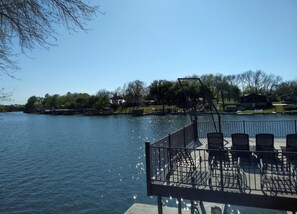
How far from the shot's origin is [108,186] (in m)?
16.0

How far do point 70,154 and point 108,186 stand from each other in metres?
11.4

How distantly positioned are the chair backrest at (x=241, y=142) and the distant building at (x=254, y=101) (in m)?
70.6

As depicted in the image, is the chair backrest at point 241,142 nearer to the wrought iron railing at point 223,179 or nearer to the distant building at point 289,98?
the wrought iron railing at point 223,179

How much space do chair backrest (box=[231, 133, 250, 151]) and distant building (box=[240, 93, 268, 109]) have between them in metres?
70.6

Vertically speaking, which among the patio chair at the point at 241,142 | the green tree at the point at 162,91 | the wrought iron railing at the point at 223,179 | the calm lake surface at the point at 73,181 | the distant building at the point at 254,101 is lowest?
the calm lake surface at the point at 73,181

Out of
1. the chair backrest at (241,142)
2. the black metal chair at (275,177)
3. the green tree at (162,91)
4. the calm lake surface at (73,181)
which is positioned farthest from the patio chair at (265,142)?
the green tree at (162,91)

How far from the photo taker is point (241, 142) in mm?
8938

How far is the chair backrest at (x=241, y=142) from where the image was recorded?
8.80 metres

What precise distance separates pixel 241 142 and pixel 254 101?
73.1 m

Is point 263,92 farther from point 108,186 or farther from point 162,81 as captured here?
point 108,186

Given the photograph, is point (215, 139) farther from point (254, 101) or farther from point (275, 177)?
point (254, 101)

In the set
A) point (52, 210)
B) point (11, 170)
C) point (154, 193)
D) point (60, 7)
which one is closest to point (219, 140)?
point (154, 193)

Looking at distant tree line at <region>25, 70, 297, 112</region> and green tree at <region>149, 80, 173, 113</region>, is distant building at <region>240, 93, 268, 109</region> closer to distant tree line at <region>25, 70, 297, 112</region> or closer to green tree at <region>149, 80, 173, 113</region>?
distant tree line at <region>25, 70, 297, 112</region>

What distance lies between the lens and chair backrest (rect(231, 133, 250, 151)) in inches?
347
